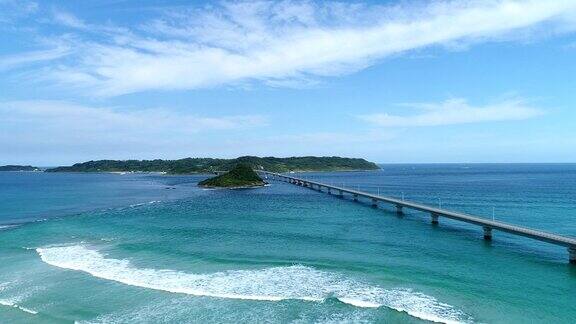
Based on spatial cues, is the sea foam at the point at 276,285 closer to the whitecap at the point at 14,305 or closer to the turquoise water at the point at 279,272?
the turquoise water at the point at 279,272

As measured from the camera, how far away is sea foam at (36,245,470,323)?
2648 cm

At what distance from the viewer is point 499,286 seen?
1200 inches

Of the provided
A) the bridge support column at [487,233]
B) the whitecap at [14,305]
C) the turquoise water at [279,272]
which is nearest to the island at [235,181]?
the turquoise water at [279,272]

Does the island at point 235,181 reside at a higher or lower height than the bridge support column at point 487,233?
higher

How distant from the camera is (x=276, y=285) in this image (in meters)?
30.8

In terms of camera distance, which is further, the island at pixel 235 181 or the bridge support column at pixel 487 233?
the island at pixel 235 181

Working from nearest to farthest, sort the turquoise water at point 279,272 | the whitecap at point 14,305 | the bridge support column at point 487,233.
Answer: the turquoise water at point 279,272
the whitecap at point 14,305
the bridge support column at point 487,233

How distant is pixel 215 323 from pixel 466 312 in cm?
1411

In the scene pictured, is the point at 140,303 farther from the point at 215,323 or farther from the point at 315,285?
the point at 315,285

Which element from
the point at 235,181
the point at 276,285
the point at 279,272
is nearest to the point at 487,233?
the point at 279,272

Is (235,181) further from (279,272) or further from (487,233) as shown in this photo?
(279,272)

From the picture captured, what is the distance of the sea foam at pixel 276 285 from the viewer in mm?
26477

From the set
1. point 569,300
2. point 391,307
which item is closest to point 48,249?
point 391,307

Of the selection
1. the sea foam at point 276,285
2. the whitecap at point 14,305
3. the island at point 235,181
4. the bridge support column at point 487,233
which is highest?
the island at point 235,181
